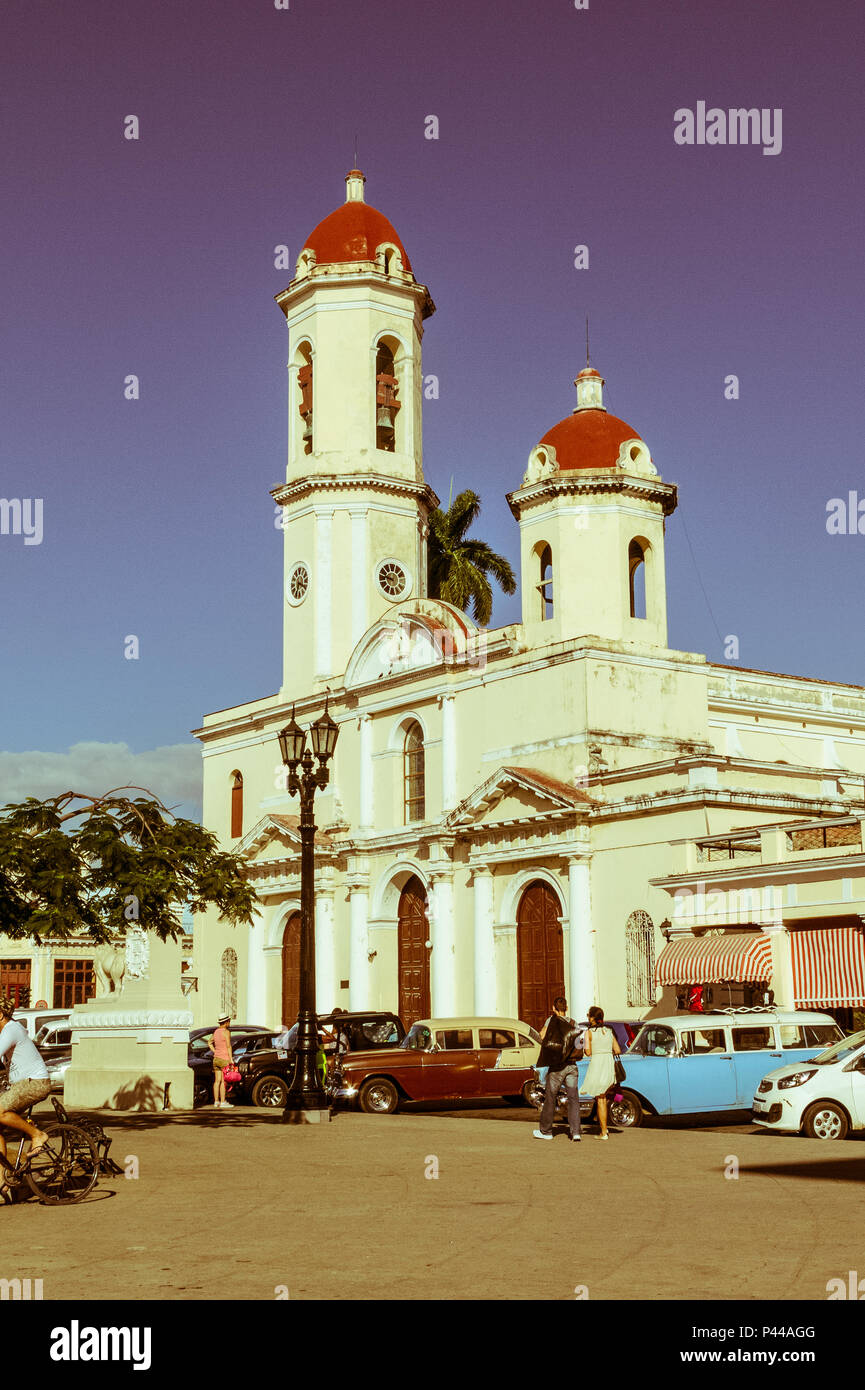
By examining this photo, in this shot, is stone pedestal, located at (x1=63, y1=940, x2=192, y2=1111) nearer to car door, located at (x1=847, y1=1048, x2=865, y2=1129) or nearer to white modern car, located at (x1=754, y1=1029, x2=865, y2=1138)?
white modern car, located at (x1=754, y1=1029, x2=865, y2=1138)

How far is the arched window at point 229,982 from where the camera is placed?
44.9 metres

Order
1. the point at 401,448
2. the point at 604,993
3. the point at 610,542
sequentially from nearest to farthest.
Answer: the point at 604,993
the point at 610,542
the point at 401,448

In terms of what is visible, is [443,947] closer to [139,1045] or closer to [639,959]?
[639,959]

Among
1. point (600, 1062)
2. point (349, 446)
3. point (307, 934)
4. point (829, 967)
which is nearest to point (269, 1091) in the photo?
point (307, 934)

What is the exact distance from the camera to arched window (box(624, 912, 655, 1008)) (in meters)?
31.9

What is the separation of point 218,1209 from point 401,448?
3496cm

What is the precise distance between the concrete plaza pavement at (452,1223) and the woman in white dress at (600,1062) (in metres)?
0.70

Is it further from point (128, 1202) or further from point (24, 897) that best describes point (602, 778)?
point (128, 1202)

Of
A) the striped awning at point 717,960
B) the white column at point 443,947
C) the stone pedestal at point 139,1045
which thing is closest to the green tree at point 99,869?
the stone pedestal at point 139,1045

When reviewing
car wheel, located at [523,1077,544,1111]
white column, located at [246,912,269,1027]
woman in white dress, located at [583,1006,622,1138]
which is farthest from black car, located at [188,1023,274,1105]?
white column, located at [246,912,269,1027]

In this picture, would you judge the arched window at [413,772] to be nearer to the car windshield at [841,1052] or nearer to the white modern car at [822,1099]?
→ the car windshield at [841,1052]

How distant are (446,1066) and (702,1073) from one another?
524cm
